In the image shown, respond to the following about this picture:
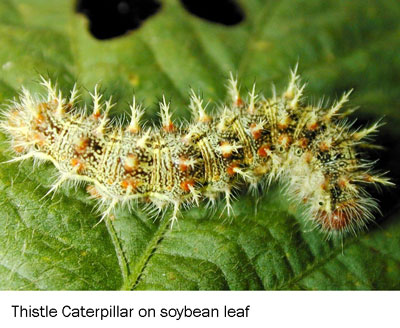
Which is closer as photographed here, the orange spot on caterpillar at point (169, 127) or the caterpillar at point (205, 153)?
the caterpillar at point (205, 153)

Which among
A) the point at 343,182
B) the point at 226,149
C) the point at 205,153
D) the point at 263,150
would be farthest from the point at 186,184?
the point at 343,182

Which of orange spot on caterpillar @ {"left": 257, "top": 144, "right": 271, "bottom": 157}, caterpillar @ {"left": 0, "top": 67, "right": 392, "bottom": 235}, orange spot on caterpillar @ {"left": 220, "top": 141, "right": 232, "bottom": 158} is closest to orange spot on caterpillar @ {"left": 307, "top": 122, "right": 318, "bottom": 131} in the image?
caterpillar @ {"left": 0, "top": 67, "right": 392, "bottom": 235}

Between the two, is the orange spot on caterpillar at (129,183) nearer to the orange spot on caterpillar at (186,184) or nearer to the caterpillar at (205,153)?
the caterpillar at (205,153)

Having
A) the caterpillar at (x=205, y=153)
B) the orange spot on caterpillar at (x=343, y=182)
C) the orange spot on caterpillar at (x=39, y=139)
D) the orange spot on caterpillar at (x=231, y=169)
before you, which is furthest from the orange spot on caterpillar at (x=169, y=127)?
Result: the orange spot on caterpillar at (x=343, y=182)

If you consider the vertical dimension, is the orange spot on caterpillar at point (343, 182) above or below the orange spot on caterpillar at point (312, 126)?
below

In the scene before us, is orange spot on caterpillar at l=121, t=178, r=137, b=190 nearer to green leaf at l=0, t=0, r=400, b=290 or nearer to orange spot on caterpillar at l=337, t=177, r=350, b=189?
green leaf at l=0, t=0, r=400, b=290

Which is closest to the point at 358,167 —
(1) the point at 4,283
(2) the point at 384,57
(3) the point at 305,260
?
(3) the point at 305,260

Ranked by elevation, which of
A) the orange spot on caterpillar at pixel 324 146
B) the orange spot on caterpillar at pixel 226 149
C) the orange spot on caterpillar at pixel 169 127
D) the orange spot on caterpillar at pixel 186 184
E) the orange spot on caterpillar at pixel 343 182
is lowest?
the orange spot on caterpillar at pixel 343 182
